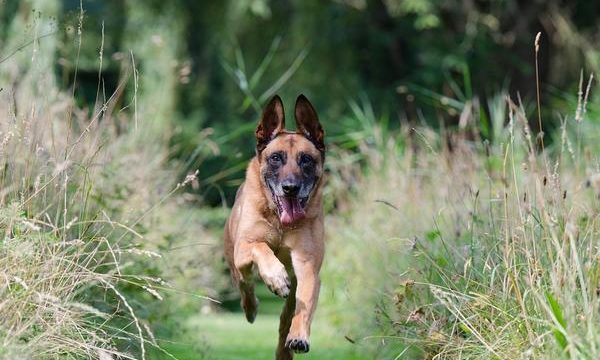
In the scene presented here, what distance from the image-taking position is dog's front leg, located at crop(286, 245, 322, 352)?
7.09 m

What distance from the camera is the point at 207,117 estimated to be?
77.9 feet

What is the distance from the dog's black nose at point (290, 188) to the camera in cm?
786

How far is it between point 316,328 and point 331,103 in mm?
Result: 8841

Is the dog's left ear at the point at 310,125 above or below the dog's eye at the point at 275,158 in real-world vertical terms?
above

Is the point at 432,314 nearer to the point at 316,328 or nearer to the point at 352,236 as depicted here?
the point at 352,236

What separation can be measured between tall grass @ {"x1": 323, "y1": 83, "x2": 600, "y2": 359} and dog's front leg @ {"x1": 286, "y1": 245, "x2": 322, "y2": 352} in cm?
52

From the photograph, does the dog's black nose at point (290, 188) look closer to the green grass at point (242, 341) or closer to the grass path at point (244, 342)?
the green grass at point (242, 341)

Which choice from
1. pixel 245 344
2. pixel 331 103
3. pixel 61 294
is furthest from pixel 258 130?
pixel 331 103

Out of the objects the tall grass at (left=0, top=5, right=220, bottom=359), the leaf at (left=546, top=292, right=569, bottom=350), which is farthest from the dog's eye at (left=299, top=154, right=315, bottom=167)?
the leaf at (left=546, top=292, right=569, bottom=350)

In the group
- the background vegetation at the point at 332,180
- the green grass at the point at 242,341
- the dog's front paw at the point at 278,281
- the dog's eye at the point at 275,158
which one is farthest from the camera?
the green grass at the point at 242,341

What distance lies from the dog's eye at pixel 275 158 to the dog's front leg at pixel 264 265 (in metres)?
0.64

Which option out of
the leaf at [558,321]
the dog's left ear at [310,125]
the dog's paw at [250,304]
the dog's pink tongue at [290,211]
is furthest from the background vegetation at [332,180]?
the dog's left ear at [310,125]

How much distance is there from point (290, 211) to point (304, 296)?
0.68m

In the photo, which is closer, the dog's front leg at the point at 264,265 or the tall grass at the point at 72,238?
the tall grass at the point at 72,238
